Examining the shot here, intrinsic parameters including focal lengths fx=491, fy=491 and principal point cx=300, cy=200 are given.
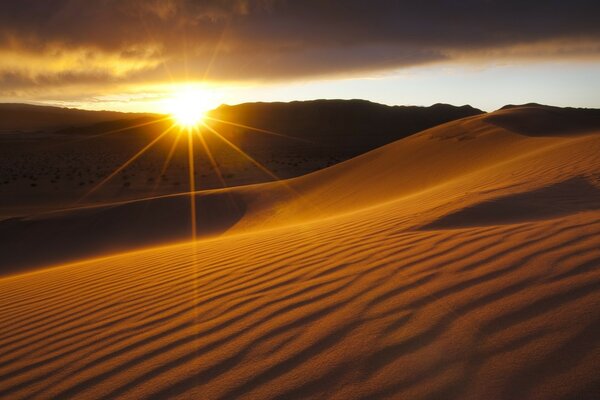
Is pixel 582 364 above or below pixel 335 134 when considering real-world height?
below

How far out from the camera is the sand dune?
2.30m

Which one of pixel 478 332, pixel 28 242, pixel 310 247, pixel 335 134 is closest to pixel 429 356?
pixel 478 332

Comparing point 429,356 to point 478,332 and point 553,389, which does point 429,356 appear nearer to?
point 478,332

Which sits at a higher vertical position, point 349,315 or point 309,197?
point 349,315

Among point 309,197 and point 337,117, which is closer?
point 309,197

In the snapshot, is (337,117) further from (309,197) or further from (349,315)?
(349,315)

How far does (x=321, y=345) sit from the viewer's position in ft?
8.82

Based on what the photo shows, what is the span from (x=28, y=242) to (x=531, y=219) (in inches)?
482

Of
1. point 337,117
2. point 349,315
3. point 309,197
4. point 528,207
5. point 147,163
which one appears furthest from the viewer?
point 337,117

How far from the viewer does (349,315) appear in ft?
9.89

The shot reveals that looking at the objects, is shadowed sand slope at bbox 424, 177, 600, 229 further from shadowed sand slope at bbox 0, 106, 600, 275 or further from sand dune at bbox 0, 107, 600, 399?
shadowed sand slope at bbox 0, 106, 600, 275

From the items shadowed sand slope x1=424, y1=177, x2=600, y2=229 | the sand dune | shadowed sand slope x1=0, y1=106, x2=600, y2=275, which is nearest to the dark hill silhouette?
shadowed sand slope x1=0, y1=106, x2=600, y2=275

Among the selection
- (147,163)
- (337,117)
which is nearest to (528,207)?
(147,163)

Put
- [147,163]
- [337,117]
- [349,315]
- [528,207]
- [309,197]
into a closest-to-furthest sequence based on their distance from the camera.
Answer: [349,315] → [528,207] → [309,197] → [147,163] → [337,117]
